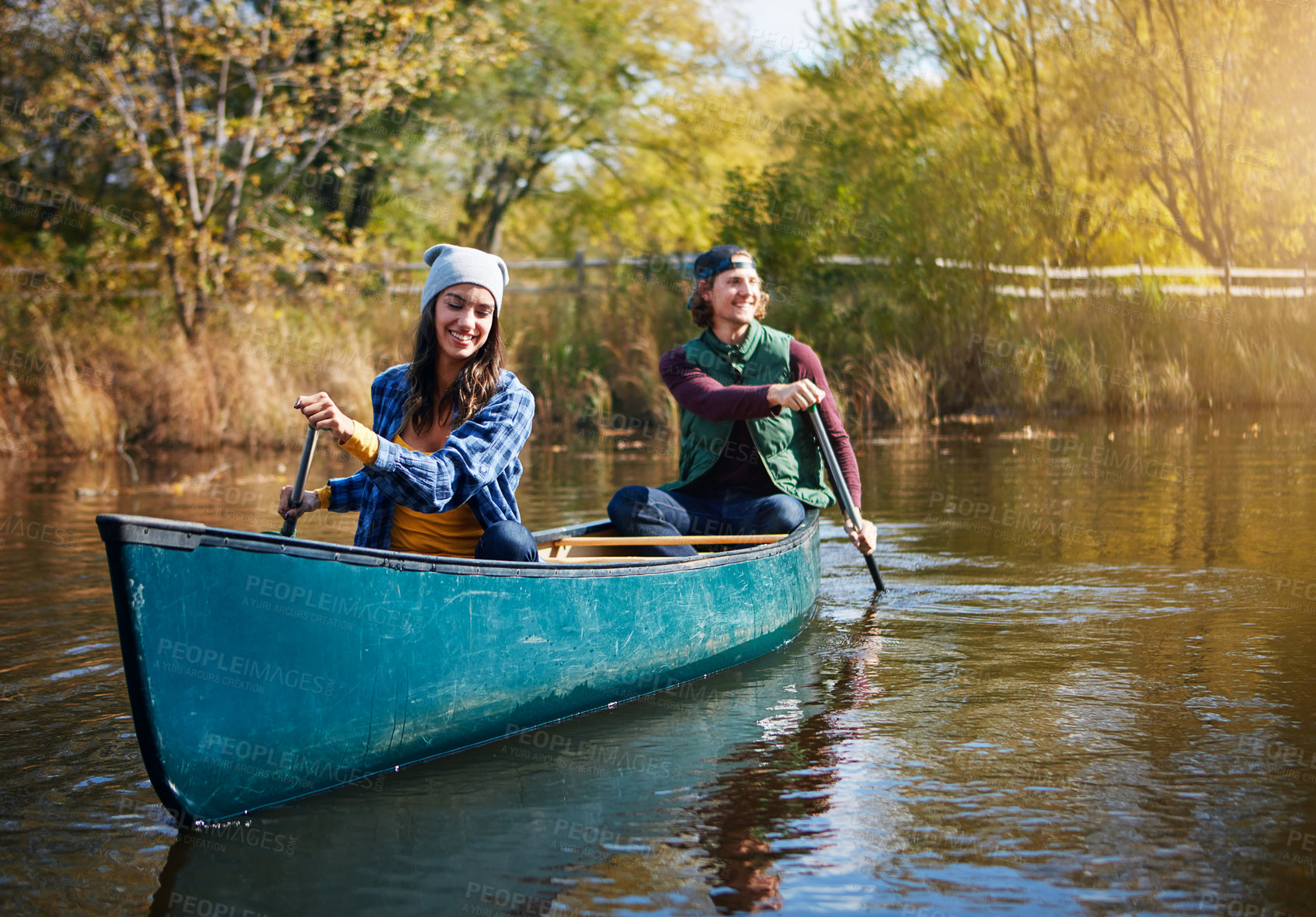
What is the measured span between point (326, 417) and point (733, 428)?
2.45 m

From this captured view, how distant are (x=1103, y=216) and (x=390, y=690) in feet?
53.9

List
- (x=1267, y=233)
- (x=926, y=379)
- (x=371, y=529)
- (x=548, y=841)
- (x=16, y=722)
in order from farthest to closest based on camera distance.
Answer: (x=1267, y=233) < (x=926, y=379) < (x=16, y=722) < (x=371, y=529) < (x=548, y=841)

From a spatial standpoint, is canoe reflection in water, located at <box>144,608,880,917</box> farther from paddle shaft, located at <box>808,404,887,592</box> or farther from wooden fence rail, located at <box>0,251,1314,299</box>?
wooden fence rail, located at <box>0,251,1314,299</box>

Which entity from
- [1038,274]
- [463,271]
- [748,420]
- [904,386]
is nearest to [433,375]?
[463,271]

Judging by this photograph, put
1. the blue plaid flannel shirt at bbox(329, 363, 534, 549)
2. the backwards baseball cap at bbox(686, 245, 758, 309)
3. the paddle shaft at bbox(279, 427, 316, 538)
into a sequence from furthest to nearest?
1. the backwards baseball cap at bbox(686, 245, 758, 309)
2. the paddle shaft at bbox(279, 427, 316, 538)
3. the blue plaid flannel shirt at bbox(329, 363, 534, 549)

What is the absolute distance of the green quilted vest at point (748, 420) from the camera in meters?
5.45

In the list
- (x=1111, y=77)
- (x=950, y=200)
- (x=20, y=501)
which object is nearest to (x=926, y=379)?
(x=950, y=200)

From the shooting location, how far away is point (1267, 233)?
1816 cm

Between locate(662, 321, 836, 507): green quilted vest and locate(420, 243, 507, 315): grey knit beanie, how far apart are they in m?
1.49

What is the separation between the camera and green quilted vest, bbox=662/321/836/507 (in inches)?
215

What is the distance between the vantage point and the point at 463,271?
3947 millimetres

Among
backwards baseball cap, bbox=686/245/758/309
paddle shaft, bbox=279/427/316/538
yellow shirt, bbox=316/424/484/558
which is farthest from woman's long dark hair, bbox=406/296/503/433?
backwards baseball cap, bbox=686/245/758/309

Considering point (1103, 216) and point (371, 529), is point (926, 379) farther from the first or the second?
point (371, 529)

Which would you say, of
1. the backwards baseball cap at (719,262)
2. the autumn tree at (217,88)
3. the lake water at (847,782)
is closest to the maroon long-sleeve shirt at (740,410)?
the backwards baseball cap at (719,262)
